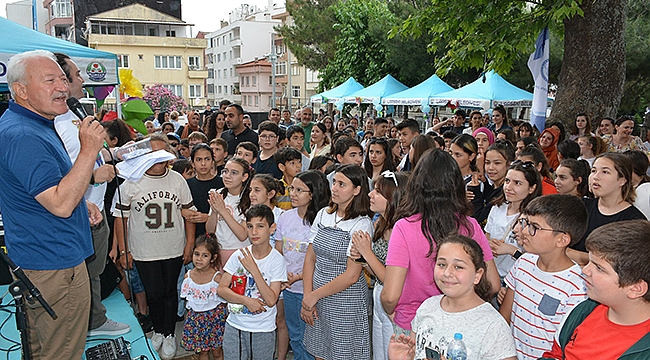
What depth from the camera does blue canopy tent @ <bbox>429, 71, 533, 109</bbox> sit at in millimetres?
11359

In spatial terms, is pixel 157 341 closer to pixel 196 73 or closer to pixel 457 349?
pixel 457 349

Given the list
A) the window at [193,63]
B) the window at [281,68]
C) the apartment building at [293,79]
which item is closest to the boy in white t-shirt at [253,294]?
the apartment building at [293,79]

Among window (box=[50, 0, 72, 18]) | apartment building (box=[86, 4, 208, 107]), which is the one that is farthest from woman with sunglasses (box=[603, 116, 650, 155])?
window (box=[50, 0, 72, 18])

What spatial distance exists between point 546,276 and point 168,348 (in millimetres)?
2961

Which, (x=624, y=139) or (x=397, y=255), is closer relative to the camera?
(x=397, y=255)

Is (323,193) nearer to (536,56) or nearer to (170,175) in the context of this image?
(170,175)

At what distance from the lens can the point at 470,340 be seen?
1988 millimetres

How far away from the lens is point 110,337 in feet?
12.7

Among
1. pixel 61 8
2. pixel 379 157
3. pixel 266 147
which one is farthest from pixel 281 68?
pixel 379 157

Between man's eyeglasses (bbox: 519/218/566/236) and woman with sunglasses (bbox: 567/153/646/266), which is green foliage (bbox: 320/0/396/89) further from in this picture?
man's eyeglasses (bbox: 519/218/566/236)

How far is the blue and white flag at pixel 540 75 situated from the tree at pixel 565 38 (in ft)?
0.96

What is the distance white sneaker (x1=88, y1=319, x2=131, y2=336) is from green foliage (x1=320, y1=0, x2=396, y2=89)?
15.9 metres

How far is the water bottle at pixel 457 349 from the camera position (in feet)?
6.47

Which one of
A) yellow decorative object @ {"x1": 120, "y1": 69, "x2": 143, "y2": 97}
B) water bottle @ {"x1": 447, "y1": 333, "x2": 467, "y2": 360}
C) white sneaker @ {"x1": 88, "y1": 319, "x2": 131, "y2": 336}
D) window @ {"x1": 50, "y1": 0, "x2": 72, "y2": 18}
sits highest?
window @ {"x1": 50, "y1": 0, "x2": 72, "y2": 18}
